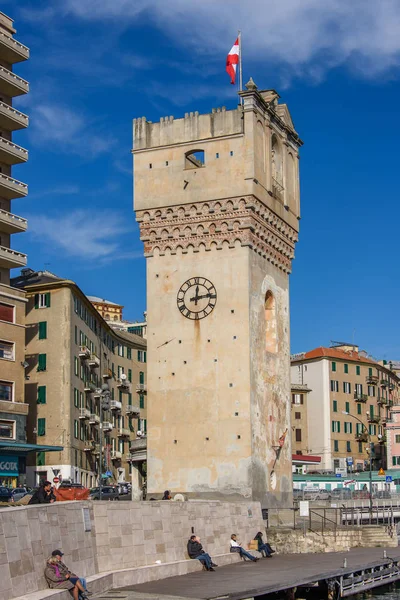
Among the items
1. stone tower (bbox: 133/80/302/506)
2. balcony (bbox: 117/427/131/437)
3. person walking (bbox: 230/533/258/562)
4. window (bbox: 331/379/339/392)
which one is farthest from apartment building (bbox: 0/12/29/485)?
window (bbox: 331/379/339/392)

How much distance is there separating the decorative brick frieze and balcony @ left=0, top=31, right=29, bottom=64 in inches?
847

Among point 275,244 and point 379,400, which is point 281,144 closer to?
point 275,244

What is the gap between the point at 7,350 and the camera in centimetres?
6194

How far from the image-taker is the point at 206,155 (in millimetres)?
48000

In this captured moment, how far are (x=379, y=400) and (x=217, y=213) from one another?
77.1 metres

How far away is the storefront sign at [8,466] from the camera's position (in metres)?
60.5

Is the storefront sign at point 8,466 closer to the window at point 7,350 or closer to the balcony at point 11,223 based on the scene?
the window at point 7,350

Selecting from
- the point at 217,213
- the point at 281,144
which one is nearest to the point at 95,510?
the point at 217,213

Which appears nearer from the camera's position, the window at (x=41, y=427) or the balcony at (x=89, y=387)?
the window at (x=41, y=427)

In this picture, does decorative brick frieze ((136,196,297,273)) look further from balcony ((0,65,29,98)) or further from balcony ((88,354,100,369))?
balcony ((88,354,100,369))

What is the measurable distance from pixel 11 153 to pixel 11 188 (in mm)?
2399

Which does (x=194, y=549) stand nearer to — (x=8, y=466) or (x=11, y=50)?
(x=8, y=466)

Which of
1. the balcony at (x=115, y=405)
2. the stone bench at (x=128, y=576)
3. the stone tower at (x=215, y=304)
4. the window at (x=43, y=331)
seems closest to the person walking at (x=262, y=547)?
the stone tower at (x=215, y=304)

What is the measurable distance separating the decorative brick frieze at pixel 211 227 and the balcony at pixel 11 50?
21509mm
